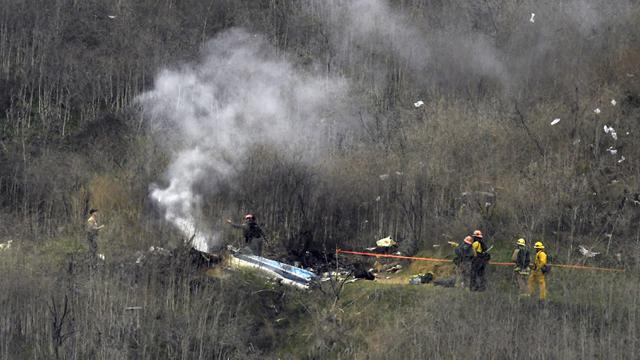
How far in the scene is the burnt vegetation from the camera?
18.0 m

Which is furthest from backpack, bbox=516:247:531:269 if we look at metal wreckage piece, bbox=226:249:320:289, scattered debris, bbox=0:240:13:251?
scattered debris, bbox=0:240:13:251

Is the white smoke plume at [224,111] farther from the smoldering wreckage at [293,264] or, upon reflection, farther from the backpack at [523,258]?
the backpack at [523,258]

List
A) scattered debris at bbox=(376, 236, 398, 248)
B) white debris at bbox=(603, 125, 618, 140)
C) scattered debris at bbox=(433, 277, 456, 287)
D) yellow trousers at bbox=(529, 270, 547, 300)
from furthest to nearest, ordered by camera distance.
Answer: white debris at bbox=(603, 125, 618, 140), scattered debris at bbox=(376, 236, 398, 248), scattered debris at bbox=(433, 277, 456, 287), yellow trousers at bbox=(529, 270, 547, 300)

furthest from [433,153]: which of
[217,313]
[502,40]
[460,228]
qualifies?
[217,313]

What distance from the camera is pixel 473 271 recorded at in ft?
60.0

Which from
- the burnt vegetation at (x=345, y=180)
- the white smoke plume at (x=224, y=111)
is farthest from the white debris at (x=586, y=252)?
the white smoke plume at (x=224, y=111)

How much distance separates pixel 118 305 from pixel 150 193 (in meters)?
4.73

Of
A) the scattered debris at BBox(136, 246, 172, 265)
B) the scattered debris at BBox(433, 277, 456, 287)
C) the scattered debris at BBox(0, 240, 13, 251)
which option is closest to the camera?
the scattered debris at BBox(433, 277, 456, 287)

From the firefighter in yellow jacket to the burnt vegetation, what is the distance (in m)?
0.38

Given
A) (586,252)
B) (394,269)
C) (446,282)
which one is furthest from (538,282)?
(394,269)

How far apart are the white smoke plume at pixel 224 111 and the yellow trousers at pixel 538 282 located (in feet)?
23.1

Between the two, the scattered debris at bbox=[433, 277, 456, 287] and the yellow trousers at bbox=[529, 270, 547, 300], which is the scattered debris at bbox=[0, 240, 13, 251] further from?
the yellow trousers at bbox=[529, 270, 547, 300]

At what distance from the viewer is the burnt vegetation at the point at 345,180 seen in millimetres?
17953

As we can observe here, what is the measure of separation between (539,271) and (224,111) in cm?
1040
